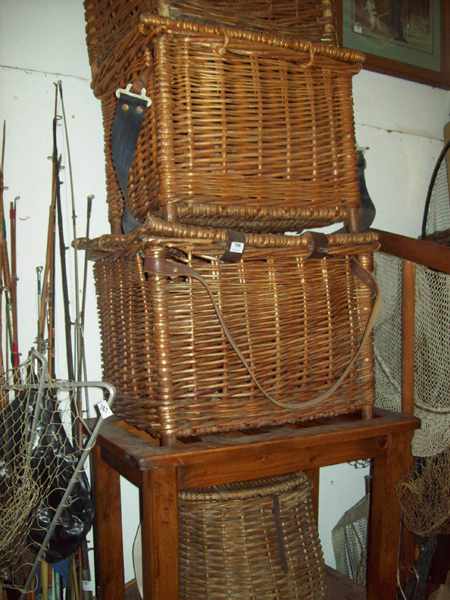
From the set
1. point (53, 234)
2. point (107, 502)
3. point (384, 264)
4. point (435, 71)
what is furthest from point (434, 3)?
point (107, 502)

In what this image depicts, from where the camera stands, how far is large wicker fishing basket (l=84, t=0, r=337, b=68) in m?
0.92

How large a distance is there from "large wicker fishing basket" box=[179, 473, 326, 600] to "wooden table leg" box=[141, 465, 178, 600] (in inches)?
8.4

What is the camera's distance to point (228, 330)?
2.94 feet

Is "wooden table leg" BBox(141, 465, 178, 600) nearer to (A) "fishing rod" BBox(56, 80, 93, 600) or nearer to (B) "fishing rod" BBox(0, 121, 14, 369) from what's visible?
(A) "fishing rod" BBox(56, 80, 93, 600)

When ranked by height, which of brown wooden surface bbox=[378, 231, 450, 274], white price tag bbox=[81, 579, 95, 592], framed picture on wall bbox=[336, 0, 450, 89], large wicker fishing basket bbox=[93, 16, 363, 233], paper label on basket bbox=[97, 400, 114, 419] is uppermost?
framed picture on wall bbox=[336, 0, 450, 89]

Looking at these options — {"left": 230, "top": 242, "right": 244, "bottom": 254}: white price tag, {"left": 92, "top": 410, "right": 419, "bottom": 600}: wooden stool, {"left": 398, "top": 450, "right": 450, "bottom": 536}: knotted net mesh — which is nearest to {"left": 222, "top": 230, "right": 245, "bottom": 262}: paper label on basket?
{"left": 230, "top": 242, "right": 244, "bottom": 254}: white price tag

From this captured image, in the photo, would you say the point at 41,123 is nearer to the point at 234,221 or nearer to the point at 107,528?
the point at 234,221

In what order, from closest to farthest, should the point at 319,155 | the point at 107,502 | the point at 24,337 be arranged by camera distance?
the point at 319,155
the point at 107,502
the point at 24,337

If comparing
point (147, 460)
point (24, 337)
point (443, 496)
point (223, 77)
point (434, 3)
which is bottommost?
point (443, 496)

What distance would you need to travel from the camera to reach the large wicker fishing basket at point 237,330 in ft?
2.90

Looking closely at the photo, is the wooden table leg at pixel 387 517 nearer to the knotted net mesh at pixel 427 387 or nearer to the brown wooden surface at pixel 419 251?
the knotted net mesh at pixel 427 387

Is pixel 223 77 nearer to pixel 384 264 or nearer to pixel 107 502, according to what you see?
pixel 384 264

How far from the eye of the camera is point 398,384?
130 centimetres

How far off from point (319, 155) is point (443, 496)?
2.87ft
